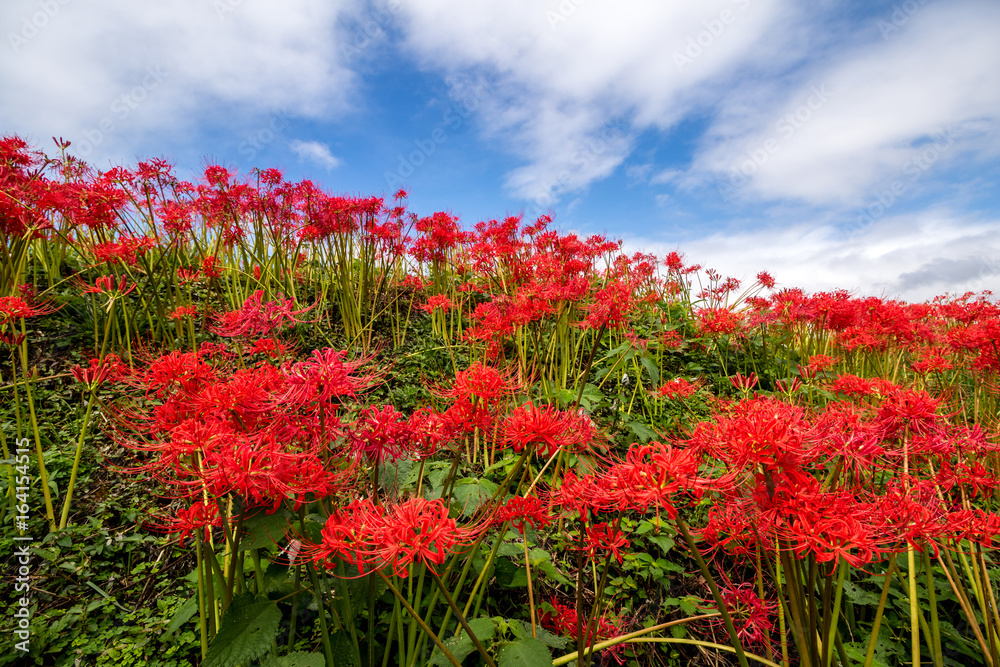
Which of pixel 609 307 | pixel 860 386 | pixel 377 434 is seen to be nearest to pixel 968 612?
pixel 860 386

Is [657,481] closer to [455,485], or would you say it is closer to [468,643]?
[468,643]

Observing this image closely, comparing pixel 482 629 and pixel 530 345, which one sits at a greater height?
pixel 530 345

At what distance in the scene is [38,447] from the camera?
261 cm

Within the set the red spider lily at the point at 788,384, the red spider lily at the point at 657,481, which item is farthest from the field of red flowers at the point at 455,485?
the red spider lily at the point at 788,384

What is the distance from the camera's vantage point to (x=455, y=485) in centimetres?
207

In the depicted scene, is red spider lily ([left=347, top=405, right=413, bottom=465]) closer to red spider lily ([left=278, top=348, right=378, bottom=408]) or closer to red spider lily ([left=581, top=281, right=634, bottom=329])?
red spider lily ([left=278, top=348, right=378, bottom=408])

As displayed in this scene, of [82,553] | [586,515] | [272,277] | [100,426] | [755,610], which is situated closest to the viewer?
[586,515]

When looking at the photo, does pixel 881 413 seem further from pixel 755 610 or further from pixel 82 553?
pixel 82 553

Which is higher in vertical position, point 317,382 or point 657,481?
point 317,382

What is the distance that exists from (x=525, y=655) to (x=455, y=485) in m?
0.78

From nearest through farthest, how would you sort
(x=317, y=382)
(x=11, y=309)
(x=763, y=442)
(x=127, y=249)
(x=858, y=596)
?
(x=763, y=442) → (x=317, y=382) → (x=858, y=596) → (x=11, y=309) → (x=127, y=249)

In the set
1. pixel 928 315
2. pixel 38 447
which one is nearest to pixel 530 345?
pixel 38 447

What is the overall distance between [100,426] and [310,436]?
3.02m

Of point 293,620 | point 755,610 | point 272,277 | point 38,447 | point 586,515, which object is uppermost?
A: point 272,277
